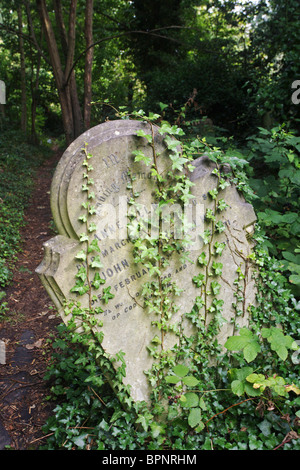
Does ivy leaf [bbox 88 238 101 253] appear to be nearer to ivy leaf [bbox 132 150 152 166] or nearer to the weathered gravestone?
the weathered gravestone

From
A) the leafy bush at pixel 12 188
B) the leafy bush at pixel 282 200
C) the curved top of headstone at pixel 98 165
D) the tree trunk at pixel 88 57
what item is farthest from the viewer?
the tree trunk at pixel 88 57

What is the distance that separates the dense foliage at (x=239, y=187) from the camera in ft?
8.36

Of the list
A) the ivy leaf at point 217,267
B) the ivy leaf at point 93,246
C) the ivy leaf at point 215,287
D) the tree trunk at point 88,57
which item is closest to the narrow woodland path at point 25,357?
the ivy leaf at point 93,246

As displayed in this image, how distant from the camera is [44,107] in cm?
2017

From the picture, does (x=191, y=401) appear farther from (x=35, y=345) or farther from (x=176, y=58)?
(x=176, y=58)

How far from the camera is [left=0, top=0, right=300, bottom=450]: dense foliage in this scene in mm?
2549

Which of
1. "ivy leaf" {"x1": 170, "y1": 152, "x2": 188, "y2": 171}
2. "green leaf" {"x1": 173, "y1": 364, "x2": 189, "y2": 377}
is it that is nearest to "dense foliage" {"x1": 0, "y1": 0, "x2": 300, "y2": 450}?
"green leaf" {"x1": 173, "y1": 364, "x2": 189, "y2": 377}

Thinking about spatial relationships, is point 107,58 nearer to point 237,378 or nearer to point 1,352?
point 1,352

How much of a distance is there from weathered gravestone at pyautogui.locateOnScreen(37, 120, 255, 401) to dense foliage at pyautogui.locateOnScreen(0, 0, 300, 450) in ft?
0.80

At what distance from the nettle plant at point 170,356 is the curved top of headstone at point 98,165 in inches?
2.1

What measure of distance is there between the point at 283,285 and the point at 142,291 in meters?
1.68

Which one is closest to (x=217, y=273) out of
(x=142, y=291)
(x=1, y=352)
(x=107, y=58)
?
(x=142, y=291)

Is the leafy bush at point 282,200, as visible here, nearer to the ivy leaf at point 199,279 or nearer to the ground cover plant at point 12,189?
the ivy leaf at point 199,279
